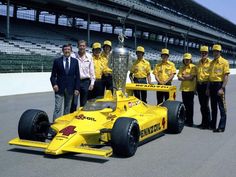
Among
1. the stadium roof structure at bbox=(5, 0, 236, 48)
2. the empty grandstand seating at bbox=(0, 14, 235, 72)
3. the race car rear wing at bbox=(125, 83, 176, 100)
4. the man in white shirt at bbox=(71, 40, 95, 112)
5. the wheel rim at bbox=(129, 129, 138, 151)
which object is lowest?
the wheel rim at bbox=(129, 129, 138, 151)

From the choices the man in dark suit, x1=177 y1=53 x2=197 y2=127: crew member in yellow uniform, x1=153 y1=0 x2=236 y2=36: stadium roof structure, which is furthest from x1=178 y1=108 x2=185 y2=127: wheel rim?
x1=153 y1=0 x2=236 y2=36: stadium roof structure

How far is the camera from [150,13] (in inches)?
1645

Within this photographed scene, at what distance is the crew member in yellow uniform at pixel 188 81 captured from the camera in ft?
28.4

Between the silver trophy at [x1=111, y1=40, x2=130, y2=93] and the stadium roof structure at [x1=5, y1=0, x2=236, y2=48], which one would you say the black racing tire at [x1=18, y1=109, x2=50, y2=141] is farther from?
the stadium roof structure at [x1=5, y1=0, x2=236, y2=48]

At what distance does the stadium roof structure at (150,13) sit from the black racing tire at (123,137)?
2210 cm

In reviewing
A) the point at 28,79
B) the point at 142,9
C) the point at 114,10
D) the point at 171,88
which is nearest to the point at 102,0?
the point at 114,10

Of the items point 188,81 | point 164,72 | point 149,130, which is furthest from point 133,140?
point 164,72

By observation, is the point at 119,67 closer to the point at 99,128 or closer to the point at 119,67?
the point at 119,67

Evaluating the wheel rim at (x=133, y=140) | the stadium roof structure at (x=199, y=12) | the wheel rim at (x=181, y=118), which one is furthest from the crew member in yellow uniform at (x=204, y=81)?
the stadium roof structure at (x=199, y=12)

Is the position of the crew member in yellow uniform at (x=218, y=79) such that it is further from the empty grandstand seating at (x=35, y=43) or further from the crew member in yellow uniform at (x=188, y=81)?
the empty grandstand seating at (x=35, y=43)

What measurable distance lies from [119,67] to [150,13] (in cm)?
3537

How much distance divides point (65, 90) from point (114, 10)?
27509mm

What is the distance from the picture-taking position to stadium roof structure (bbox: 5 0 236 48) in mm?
31375

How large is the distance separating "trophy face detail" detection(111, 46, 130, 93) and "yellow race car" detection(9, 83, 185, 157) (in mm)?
314
